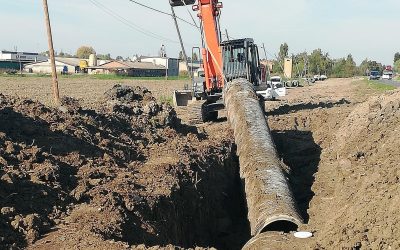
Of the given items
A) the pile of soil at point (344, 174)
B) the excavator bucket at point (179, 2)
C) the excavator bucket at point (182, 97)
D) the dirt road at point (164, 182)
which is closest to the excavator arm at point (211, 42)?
the excavator bucket at point (179, 2)

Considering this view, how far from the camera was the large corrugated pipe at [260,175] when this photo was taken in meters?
8.02

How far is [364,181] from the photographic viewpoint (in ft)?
29.0

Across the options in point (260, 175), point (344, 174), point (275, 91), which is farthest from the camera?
point (275, 91)

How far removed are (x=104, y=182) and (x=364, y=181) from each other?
14.9ft

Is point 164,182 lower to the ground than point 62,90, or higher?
lower

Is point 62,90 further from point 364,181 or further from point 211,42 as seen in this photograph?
point 364,181

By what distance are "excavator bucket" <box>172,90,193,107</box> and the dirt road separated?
4.37 m

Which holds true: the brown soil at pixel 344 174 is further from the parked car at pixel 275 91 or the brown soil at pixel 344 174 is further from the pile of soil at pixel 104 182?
the parked car at pixel 275 91

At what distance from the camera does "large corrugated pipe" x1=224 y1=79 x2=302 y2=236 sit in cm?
802

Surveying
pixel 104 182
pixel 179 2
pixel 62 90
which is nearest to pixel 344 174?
pixel 104 182

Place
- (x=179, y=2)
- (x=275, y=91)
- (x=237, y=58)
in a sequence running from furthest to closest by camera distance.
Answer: (x=275, y=91) → (x=237, y=58) → (x=179, y=2)

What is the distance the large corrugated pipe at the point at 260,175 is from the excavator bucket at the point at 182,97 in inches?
257

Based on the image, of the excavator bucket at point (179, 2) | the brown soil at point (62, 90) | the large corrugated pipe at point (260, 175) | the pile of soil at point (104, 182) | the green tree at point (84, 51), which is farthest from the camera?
the green tree at point (84, 51)

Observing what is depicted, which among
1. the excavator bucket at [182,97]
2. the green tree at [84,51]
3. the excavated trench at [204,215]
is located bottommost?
the excavated trench at [204,215]
